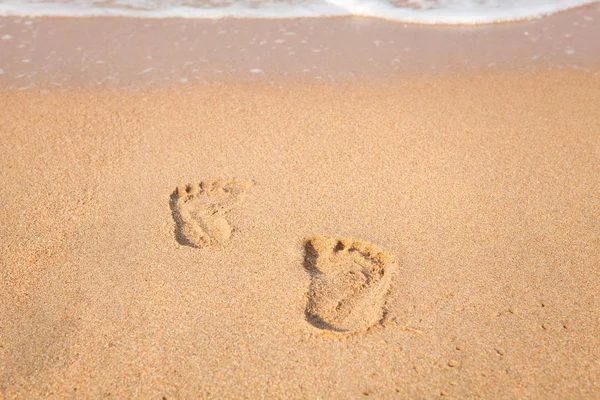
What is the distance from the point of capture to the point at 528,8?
16.2 feet

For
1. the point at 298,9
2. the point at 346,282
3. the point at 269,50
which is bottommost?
the point at 346,282

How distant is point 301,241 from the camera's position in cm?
246

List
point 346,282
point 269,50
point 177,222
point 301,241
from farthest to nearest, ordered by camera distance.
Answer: point 269,50, point 177,222, point 301,241, point 346,282

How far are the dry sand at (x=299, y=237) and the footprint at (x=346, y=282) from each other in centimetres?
4

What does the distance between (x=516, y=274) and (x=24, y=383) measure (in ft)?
5.44

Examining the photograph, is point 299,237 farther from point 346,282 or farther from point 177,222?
point 177,222

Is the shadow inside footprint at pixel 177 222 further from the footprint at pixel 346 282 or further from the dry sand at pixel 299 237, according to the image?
the footprint at pixel 346 282

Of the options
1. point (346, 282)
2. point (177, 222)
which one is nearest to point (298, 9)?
point (177, 222)

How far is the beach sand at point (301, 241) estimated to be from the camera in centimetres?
191

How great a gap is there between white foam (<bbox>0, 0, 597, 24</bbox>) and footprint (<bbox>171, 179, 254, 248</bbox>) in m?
2.35

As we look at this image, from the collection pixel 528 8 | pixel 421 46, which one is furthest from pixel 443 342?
pixel 528 8

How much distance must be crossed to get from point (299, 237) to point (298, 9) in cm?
288

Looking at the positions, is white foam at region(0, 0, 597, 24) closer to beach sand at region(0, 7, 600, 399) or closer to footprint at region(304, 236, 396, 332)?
beach sand at region(0, 7, 600, 399)

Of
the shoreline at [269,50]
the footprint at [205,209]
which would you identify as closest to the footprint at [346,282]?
the footprint at [205,209]
